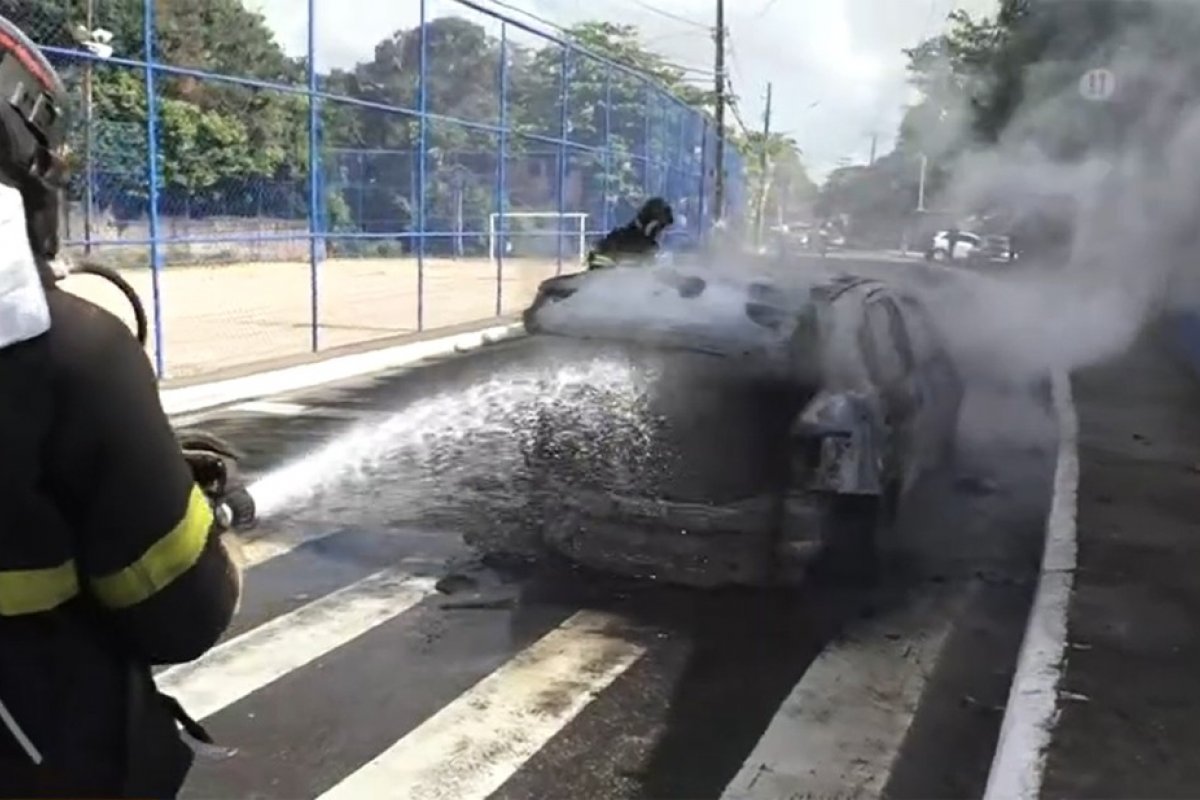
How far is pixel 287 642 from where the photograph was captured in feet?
18.7

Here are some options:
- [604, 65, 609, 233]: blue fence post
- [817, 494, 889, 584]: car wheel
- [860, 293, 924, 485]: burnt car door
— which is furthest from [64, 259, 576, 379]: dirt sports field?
[817, 494, 889, 584]: car wheel

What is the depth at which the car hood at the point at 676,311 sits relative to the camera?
6461 millimetres

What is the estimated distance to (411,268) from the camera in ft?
76.2

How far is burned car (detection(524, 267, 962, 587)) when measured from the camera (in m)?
6.27

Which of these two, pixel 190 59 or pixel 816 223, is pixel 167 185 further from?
pixel 816 223

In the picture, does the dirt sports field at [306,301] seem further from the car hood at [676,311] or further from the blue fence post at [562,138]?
the car hood at [676,311]

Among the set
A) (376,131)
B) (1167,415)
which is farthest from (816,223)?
(1167,415)

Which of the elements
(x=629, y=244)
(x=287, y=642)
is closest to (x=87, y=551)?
(x=287, y=642)

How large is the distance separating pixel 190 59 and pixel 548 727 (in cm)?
2148

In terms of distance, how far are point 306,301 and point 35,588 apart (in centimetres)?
2263

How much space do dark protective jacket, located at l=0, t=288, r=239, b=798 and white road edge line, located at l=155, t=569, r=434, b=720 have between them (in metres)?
3.16

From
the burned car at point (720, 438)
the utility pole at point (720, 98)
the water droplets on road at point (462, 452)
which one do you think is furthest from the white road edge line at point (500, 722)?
the utility pole at point (720, 98)

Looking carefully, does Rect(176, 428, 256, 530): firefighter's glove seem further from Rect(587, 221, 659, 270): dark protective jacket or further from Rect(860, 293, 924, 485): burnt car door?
Rect(587, 221, 659, 270): dark protective jacket

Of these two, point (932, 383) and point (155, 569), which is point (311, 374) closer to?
point (932, 383)
